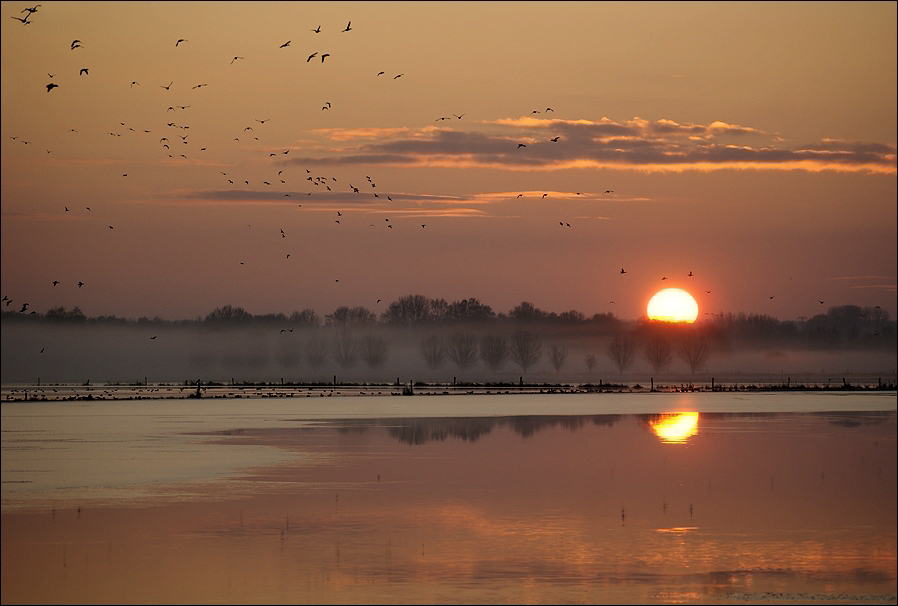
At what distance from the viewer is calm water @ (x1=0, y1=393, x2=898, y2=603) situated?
2008 cm

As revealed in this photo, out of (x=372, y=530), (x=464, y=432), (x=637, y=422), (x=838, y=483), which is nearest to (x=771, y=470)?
(x=838, y=483)

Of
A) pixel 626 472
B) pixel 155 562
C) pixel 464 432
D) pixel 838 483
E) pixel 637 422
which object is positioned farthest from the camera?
pixel 637 422

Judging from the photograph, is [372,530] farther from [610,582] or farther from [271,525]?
[610,582]

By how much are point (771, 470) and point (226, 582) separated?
22.7m

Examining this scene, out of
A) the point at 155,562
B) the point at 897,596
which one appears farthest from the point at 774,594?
the point at 155,562

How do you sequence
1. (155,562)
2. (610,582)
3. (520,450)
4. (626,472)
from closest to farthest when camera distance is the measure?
(610,582)
(155,562)
(626,472)
(520,450)

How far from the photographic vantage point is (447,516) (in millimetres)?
27500

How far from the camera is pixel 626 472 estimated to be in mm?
37031

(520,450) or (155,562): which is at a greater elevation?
(520,450)

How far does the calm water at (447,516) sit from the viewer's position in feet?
65.9

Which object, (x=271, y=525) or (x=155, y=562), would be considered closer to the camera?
(x=155, y=562)

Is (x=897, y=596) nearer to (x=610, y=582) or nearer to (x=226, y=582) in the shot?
(x=610, y=582)

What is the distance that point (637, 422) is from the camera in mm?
64875

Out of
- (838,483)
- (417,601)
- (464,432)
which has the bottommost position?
(417,601)
